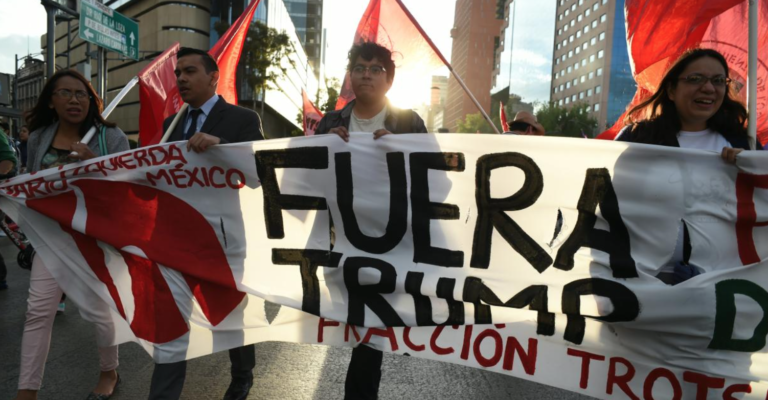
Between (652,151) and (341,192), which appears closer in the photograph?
(652,151)

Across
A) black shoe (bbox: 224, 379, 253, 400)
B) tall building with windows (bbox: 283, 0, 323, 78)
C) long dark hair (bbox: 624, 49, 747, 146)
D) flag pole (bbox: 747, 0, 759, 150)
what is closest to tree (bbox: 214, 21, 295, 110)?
black shoe (bbox: 224, 379, 253, 400)

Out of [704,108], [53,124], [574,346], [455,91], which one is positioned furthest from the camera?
[455,91]

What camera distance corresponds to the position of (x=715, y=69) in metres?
2.51

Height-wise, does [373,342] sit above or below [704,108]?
below

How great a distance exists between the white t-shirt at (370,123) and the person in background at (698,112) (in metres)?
1.27

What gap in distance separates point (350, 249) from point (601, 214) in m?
1.17

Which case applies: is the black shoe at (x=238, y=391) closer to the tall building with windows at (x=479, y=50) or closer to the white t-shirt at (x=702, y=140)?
the white t-shirt at (x=702, y=140)

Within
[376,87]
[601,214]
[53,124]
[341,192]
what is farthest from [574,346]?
[53,124]

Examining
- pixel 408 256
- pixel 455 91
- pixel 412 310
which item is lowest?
pixel 412 310

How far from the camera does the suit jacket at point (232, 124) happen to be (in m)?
2.98

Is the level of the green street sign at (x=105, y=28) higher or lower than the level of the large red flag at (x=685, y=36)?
higher

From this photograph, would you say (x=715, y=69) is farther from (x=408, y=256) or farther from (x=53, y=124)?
(x=53, y=124)

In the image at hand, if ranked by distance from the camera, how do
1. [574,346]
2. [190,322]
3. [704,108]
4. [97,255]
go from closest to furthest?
[574,346], [704,108], [190,322], [97,255]

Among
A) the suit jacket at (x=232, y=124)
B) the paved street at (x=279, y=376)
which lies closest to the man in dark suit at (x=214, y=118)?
the suit jacket at (x=232, y=124)
